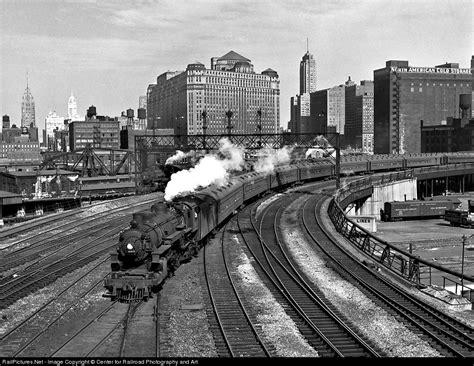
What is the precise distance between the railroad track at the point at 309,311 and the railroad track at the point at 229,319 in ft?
5.32

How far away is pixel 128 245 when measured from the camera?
19.9 metres

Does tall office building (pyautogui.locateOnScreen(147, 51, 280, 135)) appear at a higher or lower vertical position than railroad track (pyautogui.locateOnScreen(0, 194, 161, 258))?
higher

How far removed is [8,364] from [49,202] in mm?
57747

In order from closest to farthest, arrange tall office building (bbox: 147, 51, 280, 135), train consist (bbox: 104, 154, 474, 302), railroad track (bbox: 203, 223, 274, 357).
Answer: railroad track (bbox: 203, 223, 274, 357), train consist (bbox: 104, 154, 474, 302), tall office building (bbox: 147, 51, 280, 135)

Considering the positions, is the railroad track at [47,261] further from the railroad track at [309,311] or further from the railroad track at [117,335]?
the railroad track at [309,311]

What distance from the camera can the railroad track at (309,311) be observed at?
1586 centimetres

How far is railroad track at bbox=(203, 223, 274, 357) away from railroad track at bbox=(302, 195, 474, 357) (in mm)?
5172

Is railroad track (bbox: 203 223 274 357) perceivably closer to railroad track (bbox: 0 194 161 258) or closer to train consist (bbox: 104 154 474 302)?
train consist (bbox: 104 154 474 302)

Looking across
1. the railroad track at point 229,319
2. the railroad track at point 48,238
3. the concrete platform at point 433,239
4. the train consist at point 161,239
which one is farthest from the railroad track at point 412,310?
the railroad track at point 48,238

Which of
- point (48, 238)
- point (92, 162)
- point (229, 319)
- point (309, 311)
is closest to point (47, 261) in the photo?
point (48, 238)

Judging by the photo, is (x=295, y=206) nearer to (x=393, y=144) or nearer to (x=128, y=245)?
(x=128, y=245)

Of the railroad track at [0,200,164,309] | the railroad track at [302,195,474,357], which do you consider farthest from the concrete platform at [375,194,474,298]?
the railroad track at [0,200,164,309]

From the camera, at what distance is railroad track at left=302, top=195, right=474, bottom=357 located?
1636 centimetres

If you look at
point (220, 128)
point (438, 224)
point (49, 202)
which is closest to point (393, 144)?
point (220, 128)
